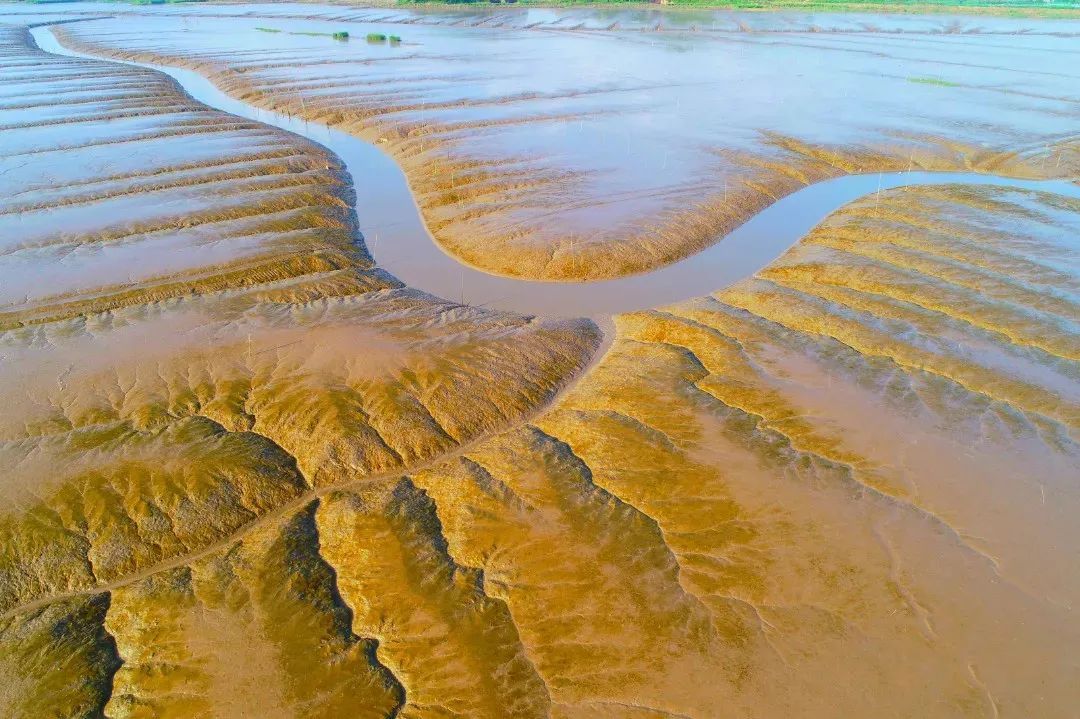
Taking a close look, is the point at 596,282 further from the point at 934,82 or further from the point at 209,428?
the point at 934,82

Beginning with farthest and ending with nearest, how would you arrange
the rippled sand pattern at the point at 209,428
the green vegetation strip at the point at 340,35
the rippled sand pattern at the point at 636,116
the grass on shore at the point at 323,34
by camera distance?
the grass on shore at the point at 323,34, the green vegetation strip at the point at 340,35, the rippled sand pattern at the point at 636,116, the rippled sand pattern at the point at 209,428

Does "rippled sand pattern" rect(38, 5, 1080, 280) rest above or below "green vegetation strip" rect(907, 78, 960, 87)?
below

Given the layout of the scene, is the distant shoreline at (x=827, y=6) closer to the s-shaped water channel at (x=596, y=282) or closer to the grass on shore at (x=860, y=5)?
the grass on shore at (x=860, y=5)

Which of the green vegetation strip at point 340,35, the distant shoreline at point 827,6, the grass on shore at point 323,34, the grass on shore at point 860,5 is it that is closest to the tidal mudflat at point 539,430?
the green vegetation strip at point 340,35

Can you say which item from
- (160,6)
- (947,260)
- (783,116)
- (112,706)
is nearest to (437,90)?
(783,116)

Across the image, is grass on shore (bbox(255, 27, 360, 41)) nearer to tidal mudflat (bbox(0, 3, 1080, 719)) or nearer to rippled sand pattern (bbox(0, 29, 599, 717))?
tidal mudflat (bbox(0, 3, 1080, 719))

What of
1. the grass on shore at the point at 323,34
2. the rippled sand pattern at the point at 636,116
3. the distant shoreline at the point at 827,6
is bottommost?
the rippled sand pattern at the point at 636,116

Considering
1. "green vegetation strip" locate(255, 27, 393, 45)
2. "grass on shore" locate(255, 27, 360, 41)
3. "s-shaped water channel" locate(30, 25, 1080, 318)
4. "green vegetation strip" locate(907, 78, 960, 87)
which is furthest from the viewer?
"grass on shore" locate(255, 27, 360, 41)

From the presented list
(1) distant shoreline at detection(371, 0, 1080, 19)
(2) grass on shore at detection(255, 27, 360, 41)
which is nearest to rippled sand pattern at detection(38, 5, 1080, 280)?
(2) grass on shore at detection(255, 27, 360, 41)

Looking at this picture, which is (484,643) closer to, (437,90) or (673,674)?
(673,674)
